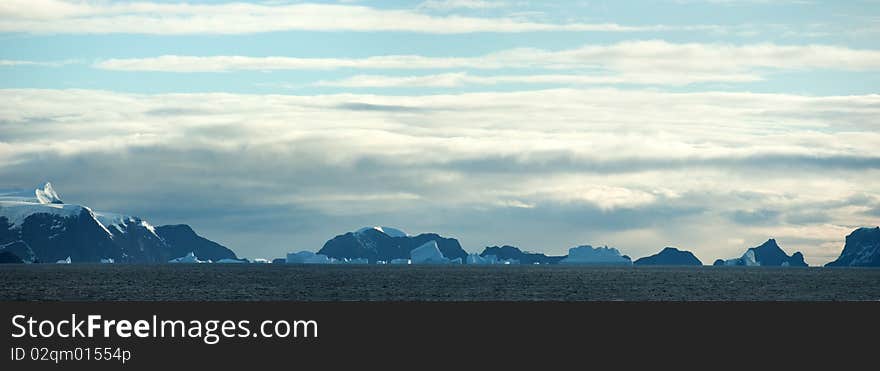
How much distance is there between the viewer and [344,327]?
72812 mm

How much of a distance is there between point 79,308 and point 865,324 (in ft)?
183

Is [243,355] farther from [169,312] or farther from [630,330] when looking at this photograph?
[630,330]

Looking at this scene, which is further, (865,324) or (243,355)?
(865,324)

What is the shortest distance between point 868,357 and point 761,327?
12.5 metres

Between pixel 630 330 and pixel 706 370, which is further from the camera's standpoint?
pixel 630 330

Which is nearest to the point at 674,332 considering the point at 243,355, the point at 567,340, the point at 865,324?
the point at 567,340

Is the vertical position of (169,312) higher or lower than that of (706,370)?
higher

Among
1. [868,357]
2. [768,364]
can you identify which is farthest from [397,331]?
[868,357]

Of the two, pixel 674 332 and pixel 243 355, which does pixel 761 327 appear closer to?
pixel 674 332

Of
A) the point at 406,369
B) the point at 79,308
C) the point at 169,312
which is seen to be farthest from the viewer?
the point at 79,308

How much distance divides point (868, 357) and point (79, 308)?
52.8 metres

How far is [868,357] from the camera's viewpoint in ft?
225

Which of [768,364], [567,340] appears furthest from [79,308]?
[768,364]

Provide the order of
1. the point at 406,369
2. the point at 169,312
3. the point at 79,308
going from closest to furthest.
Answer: the point at 406,369
the point at 169,312
the point at 79,308
